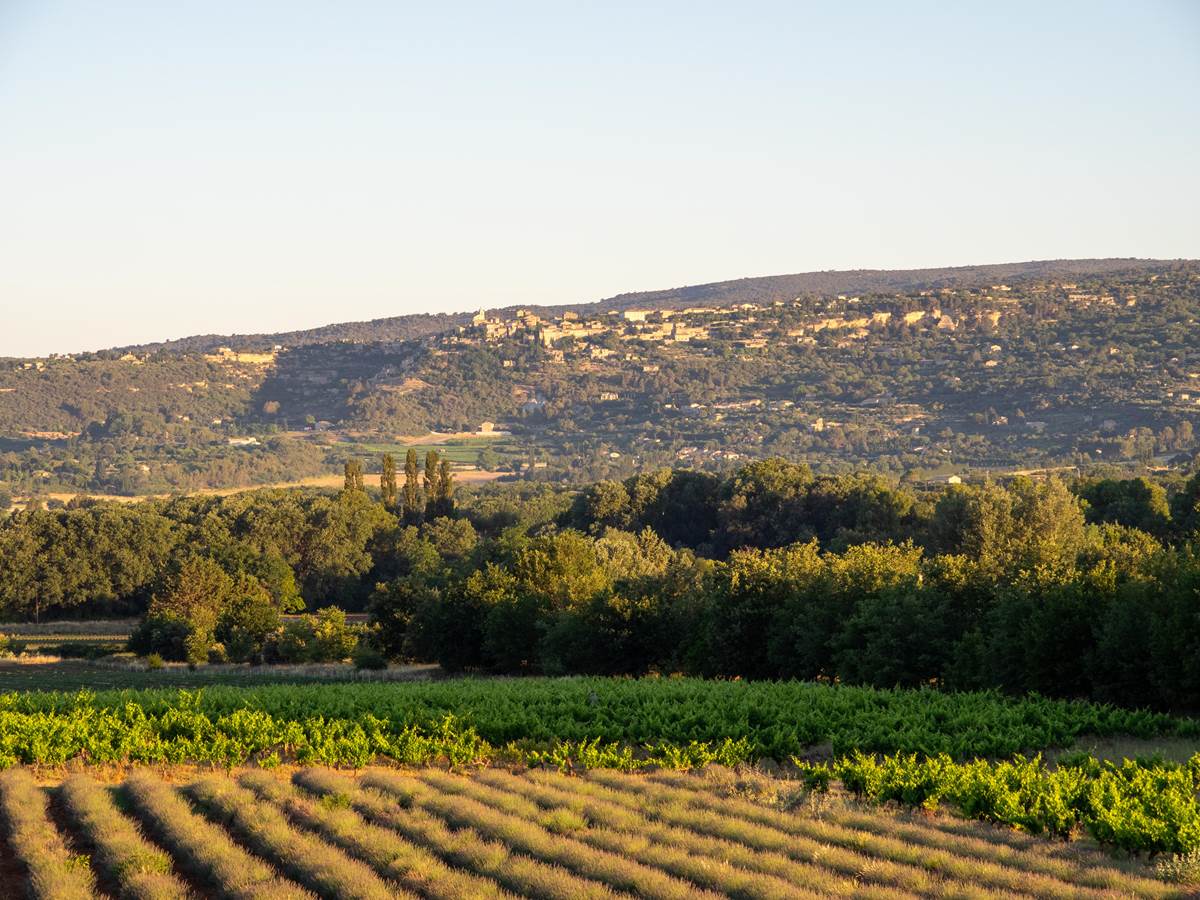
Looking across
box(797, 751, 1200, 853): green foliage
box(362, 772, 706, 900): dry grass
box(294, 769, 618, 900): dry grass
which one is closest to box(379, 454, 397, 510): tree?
box(294, 769, 618, 900): dry grass

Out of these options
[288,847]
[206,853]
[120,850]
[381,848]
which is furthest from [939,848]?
[120,850]

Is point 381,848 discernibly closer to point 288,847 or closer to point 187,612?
point 288,847

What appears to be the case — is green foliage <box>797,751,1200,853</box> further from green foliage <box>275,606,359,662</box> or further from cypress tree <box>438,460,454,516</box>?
cypress tree <box>438,460,454,516</box>

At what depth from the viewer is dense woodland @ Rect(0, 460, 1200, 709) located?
40.8 m

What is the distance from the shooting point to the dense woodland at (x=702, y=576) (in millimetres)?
40781

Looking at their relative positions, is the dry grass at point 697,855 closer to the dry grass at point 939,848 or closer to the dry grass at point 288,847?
the dry grass at point 939,848

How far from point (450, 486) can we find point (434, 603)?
60.8m

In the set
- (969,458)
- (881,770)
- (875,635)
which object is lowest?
(969,458)

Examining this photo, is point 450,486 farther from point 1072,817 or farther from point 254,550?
point 1072,817

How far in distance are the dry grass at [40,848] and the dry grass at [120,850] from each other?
14.0 inches

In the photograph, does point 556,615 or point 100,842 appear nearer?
point 100,842

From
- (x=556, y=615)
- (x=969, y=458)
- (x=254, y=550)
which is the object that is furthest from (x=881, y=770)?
(x=969, y=458)

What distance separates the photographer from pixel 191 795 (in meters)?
25.4

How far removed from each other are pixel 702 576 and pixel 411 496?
67.2 m
